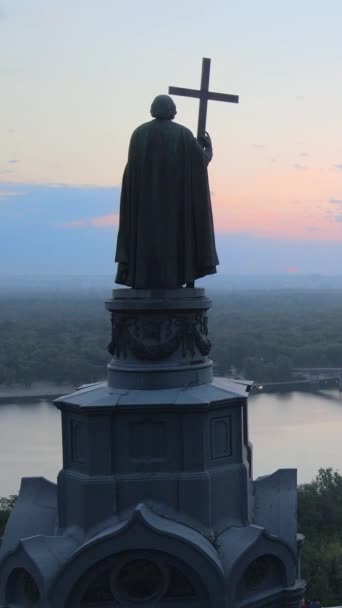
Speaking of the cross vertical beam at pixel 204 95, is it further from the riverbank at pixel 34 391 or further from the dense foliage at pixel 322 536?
the riverbank at pixel 34 391

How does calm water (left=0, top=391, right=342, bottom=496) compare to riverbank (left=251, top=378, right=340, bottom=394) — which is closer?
calm water (left=0, top=391, right=342, bottom=496)

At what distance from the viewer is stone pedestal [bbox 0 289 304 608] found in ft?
13.1

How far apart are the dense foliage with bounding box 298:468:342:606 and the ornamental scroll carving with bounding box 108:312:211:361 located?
8.73 m

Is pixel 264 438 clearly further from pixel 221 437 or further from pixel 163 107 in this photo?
pixel 163 107

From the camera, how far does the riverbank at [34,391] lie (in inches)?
A: 1577

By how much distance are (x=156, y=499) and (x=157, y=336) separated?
0.86m

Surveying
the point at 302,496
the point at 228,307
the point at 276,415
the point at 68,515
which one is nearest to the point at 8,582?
the point at 68,515

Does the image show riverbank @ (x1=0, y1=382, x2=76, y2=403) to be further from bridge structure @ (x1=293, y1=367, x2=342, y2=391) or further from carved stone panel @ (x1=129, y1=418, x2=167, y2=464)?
carved stone panel @ (x1=129, y1=418, x2=167, y2=464)

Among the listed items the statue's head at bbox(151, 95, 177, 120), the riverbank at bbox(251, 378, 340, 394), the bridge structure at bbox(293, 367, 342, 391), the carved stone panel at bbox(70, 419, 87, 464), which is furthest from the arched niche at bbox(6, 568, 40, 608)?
the bridge structure at bbox(293, 367, 342, 391)

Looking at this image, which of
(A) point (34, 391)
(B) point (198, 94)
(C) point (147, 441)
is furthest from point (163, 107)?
(A) point (34, 391)

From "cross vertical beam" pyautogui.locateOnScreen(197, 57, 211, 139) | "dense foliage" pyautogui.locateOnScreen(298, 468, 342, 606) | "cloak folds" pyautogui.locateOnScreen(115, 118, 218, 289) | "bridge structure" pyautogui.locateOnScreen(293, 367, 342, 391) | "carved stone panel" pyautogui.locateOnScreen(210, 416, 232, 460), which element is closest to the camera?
"carved stone panel" pyautogui.locateOnScreen(210, 416, 232, 460)

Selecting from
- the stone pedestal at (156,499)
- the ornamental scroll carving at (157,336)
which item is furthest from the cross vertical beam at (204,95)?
the ornamental scroll carving at (157,336)

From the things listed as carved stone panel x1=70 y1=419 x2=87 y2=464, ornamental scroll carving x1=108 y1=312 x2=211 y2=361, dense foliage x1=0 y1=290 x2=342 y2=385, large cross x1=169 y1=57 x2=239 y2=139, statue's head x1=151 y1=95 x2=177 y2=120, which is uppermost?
large cross x1=169 y1=57 x2=239 y2=139

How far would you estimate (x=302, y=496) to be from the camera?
1623 cm
